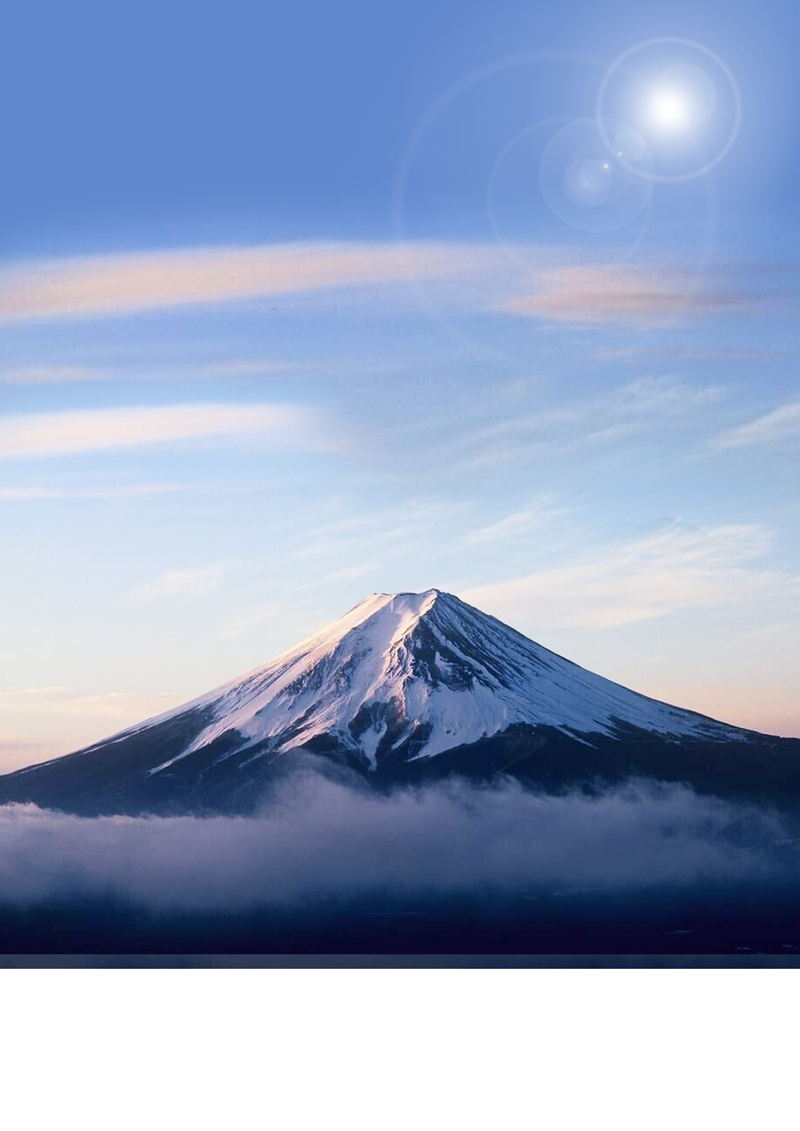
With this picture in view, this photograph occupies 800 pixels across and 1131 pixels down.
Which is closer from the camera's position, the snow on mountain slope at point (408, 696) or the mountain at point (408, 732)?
the mountain at point (408, 732)

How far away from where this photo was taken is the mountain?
3669cm

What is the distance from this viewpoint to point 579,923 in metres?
27.8

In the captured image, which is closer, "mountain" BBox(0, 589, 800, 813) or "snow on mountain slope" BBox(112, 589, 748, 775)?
"mountain" BBox(0, 589, 800, 813)

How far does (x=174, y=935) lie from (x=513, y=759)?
11.0 m

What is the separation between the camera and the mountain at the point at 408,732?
1444 inches

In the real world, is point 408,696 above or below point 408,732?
above

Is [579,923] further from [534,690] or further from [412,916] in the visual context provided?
[534,690]

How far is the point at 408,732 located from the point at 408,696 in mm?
2833

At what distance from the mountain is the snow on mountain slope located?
0.05 metres

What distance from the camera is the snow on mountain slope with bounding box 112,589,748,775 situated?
38.9 metres

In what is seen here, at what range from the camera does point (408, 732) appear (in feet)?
133

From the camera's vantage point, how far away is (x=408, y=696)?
43188mm

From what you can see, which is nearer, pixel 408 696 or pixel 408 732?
pixel 408 732

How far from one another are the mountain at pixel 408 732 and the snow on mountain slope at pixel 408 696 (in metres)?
0.05
